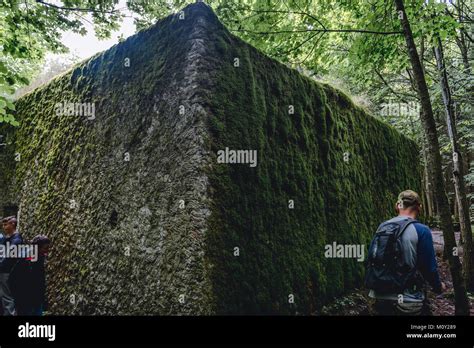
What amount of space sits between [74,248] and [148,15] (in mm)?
4832

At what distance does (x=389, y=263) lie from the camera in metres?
3.03

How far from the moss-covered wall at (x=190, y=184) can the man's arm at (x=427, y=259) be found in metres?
1.86

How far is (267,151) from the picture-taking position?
460 centimetres

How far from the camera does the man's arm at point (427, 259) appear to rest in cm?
292

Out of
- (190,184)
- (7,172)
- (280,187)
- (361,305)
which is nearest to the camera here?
(190,184)

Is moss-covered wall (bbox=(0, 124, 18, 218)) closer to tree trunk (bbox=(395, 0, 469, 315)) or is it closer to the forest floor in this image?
the forest floor

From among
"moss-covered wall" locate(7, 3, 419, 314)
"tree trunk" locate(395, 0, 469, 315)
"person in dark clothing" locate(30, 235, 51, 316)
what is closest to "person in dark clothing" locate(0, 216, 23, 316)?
"person in dark clothing" locate(30, 235, 51, 316)

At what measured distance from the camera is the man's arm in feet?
9.57

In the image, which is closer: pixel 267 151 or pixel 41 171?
pixel 267 151

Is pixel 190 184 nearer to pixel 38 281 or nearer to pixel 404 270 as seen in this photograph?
pixel 404 270

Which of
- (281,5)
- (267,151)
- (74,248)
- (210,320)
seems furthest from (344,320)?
(281,5)

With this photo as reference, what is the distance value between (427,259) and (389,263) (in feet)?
1.06

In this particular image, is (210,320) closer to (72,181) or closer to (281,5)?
(72,181)

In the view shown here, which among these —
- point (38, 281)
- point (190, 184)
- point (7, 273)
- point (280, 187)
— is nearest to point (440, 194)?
point (280, 187)
